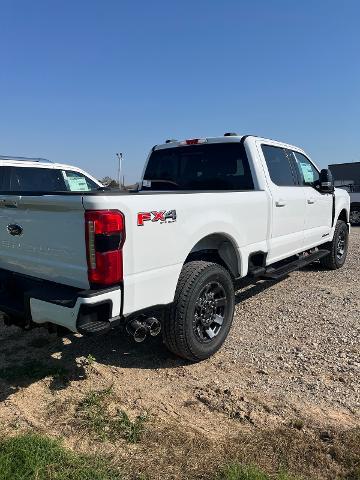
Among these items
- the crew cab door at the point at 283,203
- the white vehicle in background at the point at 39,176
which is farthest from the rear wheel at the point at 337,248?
the white vehicle in background at the point at 39,176

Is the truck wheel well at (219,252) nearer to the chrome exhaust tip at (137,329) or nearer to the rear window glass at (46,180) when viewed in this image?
the chrome exhaust tip at (137,329)

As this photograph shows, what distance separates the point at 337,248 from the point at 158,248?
5.25 metres

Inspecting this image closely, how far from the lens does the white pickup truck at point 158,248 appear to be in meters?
2.91

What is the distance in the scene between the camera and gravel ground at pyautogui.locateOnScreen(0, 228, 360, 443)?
3045 millimetres

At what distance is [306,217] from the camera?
5934 mm

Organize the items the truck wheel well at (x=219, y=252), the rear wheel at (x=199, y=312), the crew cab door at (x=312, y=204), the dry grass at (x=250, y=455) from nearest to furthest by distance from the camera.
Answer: the dry grass at (x=250, y=455) < the rear wheel at (x=199, y=312) < the truck wheel well at (x=219, y=252) < the crew cab door at (x=312, y=204)

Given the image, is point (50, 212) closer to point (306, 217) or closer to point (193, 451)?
point (193, 451)

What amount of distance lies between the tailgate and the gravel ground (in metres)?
0.90

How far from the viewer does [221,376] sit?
3.63 meters

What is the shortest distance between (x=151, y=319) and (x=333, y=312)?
9.31 feet

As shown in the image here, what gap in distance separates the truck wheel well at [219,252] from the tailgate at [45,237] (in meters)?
1.22

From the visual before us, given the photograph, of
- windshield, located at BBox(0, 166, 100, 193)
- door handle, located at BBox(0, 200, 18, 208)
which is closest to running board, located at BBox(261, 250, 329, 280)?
door handle, located at BBox(0, 200, 18, 208)

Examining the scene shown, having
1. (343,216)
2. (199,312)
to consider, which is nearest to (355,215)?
(343,216)

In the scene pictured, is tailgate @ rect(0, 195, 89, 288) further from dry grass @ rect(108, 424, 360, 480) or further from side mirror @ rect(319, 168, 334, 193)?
side mirror @ rect(319, 168, 334, 193)
